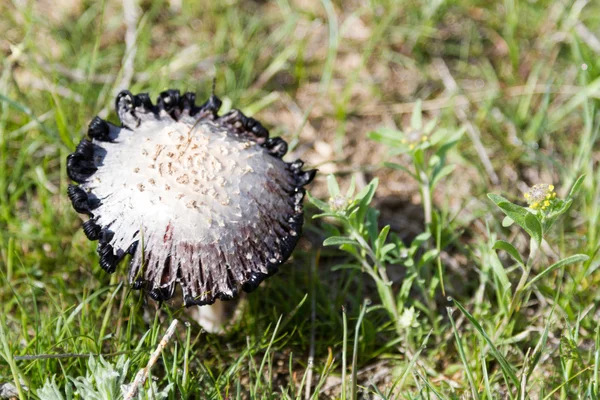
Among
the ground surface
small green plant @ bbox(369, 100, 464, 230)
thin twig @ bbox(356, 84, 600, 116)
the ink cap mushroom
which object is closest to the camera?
the ink cap mushroom

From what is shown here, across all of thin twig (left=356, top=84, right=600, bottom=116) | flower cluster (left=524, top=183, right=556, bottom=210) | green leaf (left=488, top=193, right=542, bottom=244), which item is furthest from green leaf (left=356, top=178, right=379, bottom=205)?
thin twig (left=356, top=84, right=600, bottom=116)

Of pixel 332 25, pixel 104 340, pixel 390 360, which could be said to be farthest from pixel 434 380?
pixel 332 25

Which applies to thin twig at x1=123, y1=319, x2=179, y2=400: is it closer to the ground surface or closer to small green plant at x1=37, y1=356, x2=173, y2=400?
small green plant at x1=37, y1=356, x2=173, y2=400

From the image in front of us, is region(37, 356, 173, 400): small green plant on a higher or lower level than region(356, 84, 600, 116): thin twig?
higher

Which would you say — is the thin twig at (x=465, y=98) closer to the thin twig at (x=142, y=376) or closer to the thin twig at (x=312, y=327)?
the thin twig at (x=312, y=327)

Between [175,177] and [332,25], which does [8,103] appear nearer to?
[175,177]

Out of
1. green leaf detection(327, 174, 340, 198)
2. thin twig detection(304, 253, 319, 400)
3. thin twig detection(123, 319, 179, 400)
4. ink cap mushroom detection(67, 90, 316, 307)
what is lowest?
thin twig detection(304, 253, 319, 400)

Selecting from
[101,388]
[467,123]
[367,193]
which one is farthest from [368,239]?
[467,123]

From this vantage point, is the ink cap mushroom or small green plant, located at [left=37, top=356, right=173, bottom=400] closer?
small green plant, located at [left=37, top=356, right=173, bottom=400]
